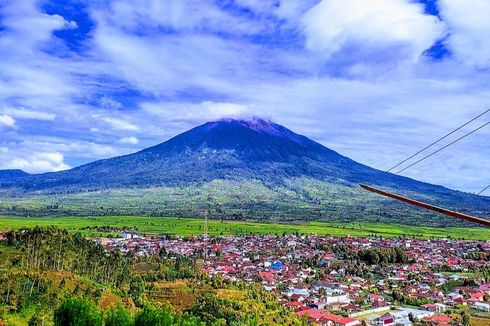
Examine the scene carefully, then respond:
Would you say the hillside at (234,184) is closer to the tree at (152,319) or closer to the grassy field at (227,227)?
the grassy field at (227,227)

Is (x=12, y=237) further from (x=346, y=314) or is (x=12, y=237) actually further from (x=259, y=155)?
(x=259, y=155)

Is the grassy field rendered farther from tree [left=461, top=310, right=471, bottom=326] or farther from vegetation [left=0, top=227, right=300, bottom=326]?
tree [left=461, top=310, right=471, bottom=326]

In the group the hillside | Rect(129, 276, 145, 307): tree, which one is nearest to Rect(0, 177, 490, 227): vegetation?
the hillside

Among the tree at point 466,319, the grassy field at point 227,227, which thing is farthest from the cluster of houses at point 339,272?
the grassy field at point 227,227

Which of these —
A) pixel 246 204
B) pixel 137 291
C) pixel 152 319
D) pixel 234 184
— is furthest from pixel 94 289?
pixel 234 184

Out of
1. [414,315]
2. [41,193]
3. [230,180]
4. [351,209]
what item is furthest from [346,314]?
[41,193]

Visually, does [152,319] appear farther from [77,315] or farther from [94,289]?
[94,289]
